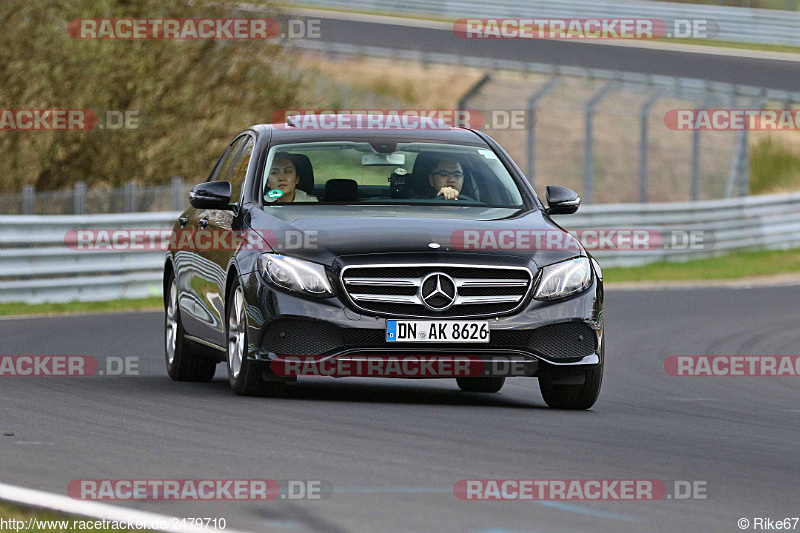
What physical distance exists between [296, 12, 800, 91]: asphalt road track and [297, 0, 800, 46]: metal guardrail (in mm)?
2041

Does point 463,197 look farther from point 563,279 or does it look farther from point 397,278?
point 397,278

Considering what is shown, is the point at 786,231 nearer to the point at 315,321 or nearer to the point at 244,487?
the point at 315,321

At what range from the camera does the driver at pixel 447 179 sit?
35.3 ft

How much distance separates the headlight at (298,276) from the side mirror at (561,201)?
181 centimetres

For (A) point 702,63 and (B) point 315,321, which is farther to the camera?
(A) point 702,63

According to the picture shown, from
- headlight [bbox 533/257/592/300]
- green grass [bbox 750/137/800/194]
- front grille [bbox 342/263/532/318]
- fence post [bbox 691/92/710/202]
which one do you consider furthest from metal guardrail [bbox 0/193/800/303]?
green grass [bbox 750/137/800/194]

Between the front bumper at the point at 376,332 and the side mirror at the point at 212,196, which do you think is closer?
the front bumper at the point at 376,332

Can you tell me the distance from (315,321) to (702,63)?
3282cm

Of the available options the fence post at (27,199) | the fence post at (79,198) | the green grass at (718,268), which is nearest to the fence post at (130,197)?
the fence post at (79,198)

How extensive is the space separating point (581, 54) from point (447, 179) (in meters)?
32.4

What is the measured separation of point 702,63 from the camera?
41062 mm

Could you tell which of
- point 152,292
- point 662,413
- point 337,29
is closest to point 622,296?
point 152,292

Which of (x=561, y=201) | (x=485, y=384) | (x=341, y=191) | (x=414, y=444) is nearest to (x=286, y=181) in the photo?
(x=341, y=191)

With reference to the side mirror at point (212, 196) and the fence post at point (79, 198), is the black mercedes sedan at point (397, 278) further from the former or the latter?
the fence post at point (79, 198)
